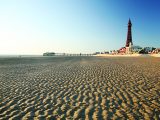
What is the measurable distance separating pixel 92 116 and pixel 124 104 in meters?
1.85

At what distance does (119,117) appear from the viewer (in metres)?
6.08

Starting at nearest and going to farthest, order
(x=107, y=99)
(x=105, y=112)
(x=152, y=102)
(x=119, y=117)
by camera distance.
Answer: (x=119, y=117) < (x=105, y=112) < (x=152, y=102) < (x=107, y=99)

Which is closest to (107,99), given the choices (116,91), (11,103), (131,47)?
(116,91)

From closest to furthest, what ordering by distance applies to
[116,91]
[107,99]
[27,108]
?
[27,108], [107,99], [116,91]

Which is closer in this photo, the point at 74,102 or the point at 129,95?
the point at 74,102

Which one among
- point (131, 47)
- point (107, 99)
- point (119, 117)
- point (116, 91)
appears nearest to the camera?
point (119, 117)

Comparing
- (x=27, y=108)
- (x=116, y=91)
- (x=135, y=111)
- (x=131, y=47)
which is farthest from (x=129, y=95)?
(x=131, y=47)

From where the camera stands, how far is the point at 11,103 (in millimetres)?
7910

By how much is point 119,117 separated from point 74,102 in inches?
90.1

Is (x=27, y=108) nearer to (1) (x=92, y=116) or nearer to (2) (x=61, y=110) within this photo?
(2) (x=61, y=110)

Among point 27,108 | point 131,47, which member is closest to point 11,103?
point 27,108

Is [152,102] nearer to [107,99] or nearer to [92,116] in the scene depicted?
[107,99]

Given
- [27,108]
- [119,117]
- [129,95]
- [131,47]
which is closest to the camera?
[119,117]

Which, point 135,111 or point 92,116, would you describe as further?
point 135,111
